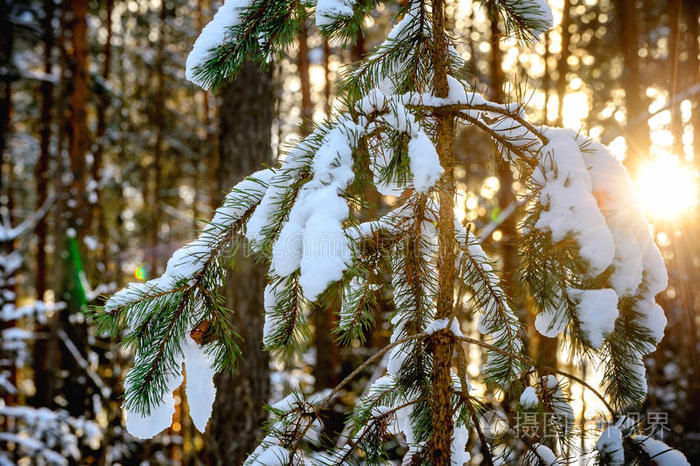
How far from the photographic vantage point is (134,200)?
39.0 ft

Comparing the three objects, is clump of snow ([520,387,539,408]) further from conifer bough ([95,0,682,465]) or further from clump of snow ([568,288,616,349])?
clump of snow ([568,288,616,349])

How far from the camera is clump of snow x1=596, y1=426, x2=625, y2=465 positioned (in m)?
1.17

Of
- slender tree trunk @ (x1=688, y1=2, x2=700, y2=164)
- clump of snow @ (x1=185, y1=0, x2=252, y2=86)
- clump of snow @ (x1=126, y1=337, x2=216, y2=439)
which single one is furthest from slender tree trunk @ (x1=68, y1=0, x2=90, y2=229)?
slender tree trunk @ (x1=688, y1=2, x2=700, y2=164)

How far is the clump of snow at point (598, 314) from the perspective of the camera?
1.08 meters

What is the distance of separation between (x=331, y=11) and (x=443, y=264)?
0.83 m

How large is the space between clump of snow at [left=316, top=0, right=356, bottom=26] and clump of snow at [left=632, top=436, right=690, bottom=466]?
1555 mm

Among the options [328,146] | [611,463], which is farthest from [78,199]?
[611,463]

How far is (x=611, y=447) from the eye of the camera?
Result: 1174mm

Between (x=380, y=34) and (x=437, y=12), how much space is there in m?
8.67

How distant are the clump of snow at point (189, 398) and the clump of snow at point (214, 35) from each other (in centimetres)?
85

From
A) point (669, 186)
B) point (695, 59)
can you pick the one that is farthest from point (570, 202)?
point (695, 59)

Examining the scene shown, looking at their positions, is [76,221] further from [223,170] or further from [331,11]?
[331,11]

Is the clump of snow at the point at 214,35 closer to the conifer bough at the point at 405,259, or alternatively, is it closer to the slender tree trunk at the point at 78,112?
the conifer bough at the point at 405,259

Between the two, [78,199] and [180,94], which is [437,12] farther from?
[180,94]
